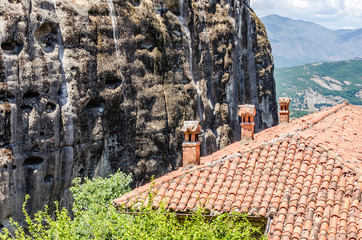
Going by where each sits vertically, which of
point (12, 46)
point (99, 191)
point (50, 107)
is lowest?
point (99, 191)

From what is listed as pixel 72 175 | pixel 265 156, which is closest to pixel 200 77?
pixel 72 175

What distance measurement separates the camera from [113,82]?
26.8 m

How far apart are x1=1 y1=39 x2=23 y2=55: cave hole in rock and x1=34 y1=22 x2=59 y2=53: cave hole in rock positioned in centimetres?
157

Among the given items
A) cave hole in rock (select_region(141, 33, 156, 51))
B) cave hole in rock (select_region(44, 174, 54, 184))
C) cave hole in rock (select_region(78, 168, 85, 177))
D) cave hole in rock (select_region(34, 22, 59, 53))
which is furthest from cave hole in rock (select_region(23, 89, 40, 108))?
cave hole in rock (select_region(141, 33, 156, 51))

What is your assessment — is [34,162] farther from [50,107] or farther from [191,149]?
[191,149]

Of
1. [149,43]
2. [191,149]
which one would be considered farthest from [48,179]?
[149,43]

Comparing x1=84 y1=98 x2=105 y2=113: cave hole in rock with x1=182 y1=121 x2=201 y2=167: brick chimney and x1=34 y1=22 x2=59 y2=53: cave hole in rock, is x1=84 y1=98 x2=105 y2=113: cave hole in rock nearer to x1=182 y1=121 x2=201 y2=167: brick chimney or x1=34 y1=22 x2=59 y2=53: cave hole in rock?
x1=34 y1=22 x2=59 y2=53: cave hole in rock

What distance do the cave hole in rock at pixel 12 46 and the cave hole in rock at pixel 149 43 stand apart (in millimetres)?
9550

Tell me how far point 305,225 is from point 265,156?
10.3 ft

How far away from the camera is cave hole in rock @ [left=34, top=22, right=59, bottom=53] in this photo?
2313 cm

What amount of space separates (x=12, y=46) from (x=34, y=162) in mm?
5838

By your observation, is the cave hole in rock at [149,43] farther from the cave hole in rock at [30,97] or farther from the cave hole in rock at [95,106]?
the cave hole in rock at [30,97]

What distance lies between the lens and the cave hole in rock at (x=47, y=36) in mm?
23133

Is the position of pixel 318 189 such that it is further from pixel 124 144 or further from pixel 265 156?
pixel 124 144
